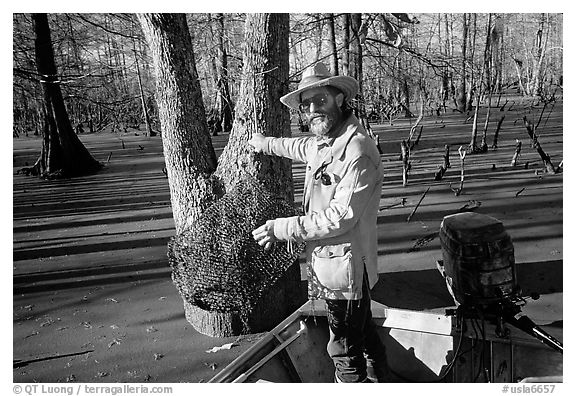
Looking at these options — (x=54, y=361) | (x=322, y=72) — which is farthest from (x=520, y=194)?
(x=54, y=361)

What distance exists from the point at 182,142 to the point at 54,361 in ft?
6.64

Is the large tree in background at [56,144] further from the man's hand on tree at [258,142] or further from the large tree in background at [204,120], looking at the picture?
the man's hand on tree at [258,142]

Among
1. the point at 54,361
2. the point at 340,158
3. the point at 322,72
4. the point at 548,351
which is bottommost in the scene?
the point at 54,361

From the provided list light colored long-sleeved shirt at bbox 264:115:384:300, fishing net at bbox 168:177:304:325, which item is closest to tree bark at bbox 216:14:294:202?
fishing net at bbox 168:177:304:325

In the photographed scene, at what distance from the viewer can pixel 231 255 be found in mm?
3078

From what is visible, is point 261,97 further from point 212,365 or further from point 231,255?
point 212,365

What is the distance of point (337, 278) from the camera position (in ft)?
7.73

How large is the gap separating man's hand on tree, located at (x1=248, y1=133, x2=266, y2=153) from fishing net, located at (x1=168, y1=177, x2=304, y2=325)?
0.28 m

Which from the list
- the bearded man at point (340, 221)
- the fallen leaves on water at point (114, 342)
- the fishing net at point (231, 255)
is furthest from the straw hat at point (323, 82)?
the fallen leaves on water at point (114, 342)

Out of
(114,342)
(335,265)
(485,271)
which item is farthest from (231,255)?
(114,342)

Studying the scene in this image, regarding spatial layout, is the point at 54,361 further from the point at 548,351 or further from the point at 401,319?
the point at 548,351

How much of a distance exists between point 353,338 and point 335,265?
1.44 ft

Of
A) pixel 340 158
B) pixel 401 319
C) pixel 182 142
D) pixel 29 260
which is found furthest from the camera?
pixel 29 260

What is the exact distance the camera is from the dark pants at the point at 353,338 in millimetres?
2428
